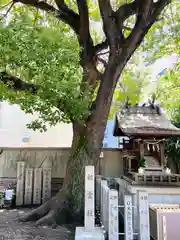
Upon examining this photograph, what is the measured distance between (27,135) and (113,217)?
818 centimetres

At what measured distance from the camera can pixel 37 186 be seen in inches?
330

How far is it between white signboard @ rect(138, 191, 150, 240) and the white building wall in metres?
7.43

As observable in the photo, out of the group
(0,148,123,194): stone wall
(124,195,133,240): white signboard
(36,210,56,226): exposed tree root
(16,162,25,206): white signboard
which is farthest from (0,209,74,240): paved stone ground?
(0,148,123,194): stone wall

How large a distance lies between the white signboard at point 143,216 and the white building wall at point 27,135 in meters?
7.43

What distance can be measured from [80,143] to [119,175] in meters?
3.12

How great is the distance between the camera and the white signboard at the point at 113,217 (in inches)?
176

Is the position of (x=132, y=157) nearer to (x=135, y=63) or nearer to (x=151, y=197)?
(x=151, y=197)

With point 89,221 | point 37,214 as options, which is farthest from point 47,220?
point 89,221

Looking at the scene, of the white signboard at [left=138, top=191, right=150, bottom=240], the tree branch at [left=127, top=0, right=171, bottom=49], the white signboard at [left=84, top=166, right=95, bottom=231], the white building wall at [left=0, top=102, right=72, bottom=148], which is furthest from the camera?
the white building wall at [left=0, top=102, right=72, bottom=148]

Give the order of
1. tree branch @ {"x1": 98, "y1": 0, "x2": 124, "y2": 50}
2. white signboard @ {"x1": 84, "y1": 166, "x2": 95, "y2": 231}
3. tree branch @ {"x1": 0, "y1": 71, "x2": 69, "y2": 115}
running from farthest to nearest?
tree branch @ {"x1": 98, "y1": 0, "x2": 124, "y2": 50}
tree branch @ {"x1": 0, "y1": 71, "x2": 69, "y2": 115}
white signboard @ {"x1": 84, "y1": 166, "x2": 95, "y2": 231}

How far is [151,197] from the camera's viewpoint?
6680mm

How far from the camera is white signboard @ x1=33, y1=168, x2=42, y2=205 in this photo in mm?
8289

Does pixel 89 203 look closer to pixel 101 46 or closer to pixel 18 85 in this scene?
pixel 18 85

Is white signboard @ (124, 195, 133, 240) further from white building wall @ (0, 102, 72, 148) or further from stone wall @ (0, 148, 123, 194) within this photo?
white building wall @ (0, 102, 72, 148)
